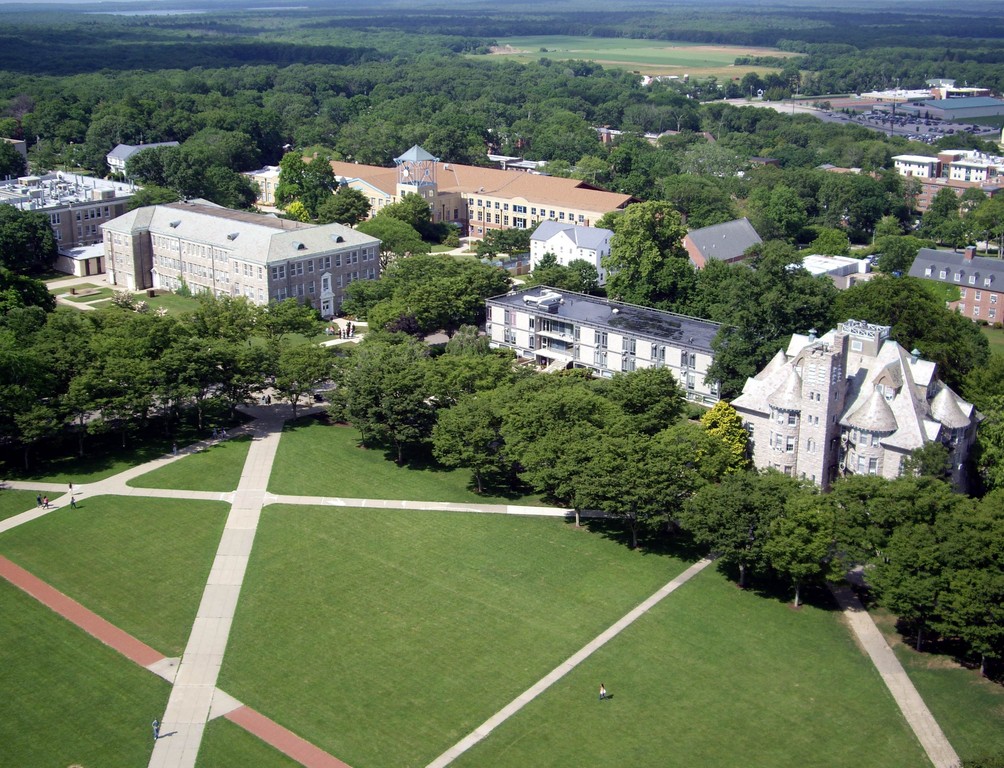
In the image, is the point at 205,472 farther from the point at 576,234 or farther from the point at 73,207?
the point at 73,207

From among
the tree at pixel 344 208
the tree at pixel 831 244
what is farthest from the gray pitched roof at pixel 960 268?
the tree at pixel 344 208

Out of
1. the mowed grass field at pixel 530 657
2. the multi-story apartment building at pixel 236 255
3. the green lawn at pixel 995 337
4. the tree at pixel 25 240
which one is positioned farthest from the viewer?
the tree at pixel 25 240

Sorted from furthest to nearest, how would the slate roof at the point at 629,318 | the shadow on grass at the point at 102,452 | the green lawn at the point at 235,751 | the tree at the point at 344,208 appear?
the tree at the point at 344,208 < the slate roof at the point at 629,318 < the shadow on grass at the point at 102,452 < the green lawn at the point at 235,751

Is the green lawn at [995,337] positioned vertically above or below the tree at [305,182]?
below

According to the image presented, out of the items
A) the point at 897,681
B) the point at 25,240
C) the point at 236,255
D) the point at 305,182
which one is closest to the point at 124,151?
the point at 305,182

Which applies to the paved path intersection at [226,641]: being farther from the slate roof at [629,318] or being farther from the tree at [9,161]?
the tree at [9,161]
